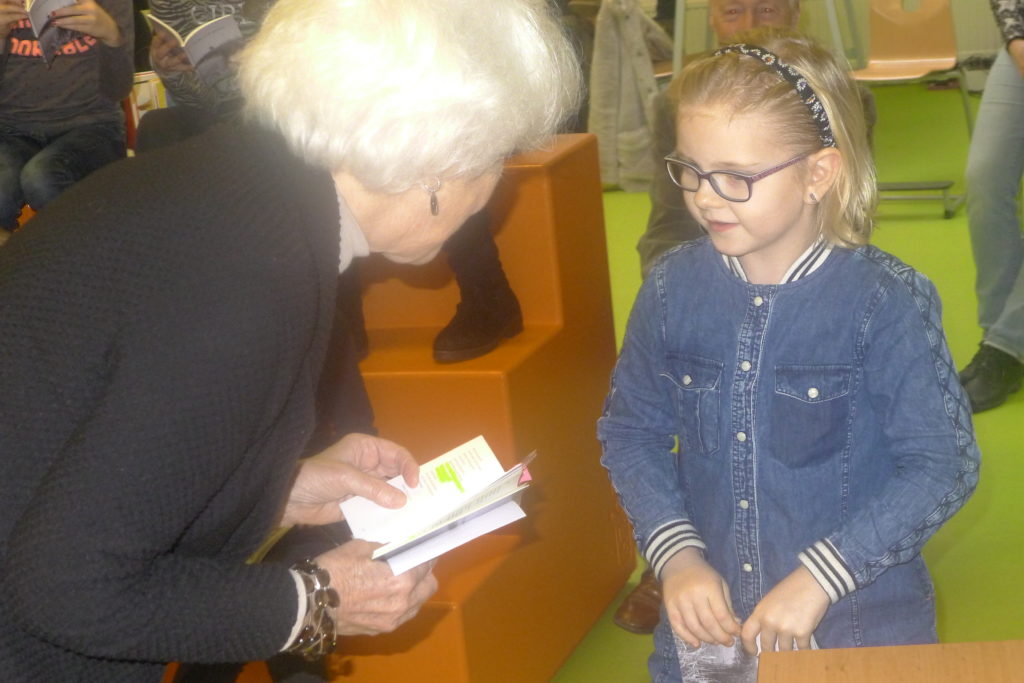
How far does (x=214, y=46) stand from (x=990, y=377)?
240 cm

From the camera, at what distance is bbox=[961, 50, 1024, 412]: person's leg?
3.42 metres

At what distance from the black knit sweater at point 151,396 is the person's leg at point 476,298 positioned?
1.15 meters

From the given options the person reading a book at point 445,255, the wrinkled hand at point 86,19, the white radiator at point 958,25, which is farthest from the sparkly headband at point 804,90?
the white radiator at point 958,25

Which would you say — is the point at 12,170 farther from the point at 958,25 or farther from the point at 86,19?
the point at 958,25

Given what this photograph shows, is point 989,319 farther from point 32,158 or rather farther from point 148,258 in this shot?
point 148,258

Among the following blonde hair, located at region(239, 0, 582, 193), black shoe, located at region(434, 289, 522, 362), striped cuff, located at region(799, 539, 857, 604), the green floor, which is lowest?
the green floor

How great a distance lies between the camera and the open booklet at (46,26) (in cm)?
267

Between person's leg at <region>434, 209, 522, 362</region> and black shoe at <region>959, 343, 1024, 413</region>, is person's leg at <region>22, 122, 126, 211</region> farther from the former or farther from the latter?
black shoe at <region>959, 343, 1024, 413</region>

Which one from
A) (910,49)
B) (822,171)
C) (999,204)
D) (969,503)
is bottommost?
(969,503)

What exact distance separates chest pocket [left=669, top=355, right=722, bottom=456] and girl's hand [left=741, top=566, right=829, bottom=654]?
22 centimetres

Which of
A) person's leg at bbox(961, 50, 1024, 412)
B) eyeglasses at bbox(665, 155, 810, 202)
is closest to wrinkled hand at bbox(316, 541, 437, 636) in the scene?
eyeglasses at bbox(665, 155, 810, 202)

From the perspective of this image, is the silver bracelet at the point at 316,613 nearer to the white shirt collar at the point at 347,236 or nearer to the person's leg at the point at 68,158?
the white shirt collar at the point at 347,236

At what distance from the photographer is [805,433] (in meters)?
1.50

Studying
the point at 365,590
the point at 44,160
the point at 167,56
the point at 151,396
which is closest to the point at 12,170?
the point at 44,160
